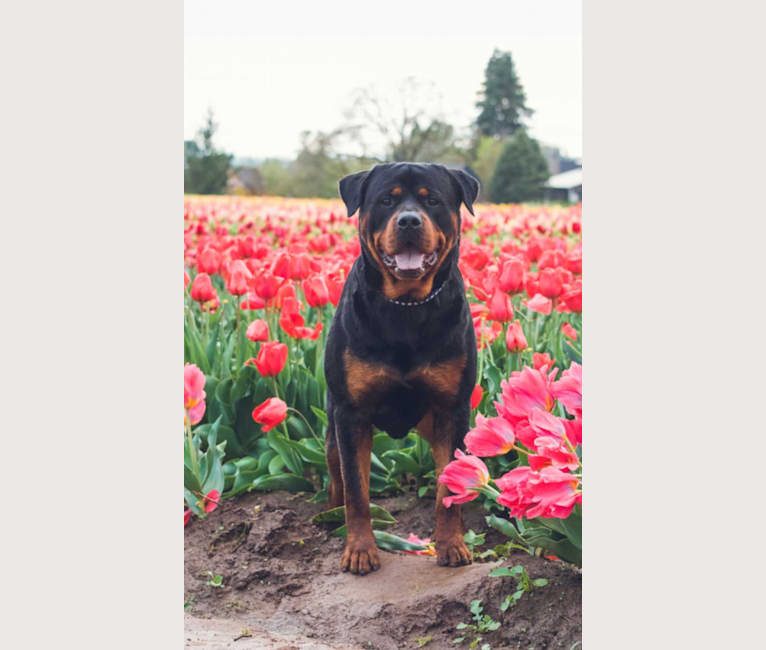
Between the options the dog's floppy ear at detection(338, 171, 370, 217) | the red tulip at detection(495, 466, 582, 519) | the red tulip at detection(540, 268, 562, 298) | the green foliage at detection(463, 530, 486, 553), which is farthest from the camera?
the red tulip at detection(540, 268, 562, 298)

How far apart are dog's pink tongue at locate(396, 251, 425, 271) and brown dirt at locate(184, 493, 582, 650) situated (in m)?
1.01

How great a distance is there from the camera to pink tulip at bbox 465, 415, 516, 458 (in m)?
2.63

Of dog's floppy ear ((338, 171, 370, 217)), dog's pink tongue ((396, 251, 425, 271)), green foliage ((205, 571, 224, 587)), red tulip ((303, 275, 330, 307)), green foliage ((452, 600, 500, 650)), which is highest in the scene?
dog's floppy ear ((338, 171, 370, 217))

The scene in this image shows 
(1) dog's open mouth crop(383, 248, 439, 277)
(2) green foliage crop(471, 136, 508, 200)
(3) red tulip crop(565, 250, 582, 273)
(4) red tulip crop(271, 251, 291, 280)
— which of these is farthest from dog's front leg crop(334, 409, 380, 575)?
(3) red tulip crop(565, 250, 582, 273)

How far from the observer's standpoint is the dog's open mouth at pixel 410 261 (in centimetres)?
293

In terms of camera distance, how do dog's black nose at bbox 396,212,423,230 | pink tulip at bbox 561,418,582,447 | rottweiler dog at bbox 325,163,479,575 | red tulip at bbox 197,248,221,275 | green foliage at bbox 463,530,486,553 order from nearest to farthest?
pink tulip at bbox 561,418,582,447 → dog's black nose at bbox 396,212,423,230 → rottweiler dog at bbox 325,163,479,575 → green foliage at bbox 463,530,486,553 → red tulip at bbox 197,248,221,275

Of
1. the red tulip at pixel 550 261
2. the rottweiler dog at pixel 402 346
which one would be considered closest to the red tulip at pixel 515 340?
the rottweiler dog at pixel 402 346

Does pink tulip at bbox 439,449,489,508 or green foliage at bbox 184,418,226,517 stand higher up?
pink tulip at bbox 439,449,489,508

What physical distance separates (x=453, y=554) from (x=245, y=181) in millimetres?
2085

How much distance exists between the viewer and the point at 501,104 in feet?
A: 11.1

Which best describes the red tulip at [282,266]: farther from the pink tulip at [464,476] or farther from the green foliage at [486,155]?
the pink tulip at [464,476]

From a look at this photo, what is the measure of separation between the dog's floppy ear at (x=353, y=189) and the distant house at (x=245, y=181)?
931 mm

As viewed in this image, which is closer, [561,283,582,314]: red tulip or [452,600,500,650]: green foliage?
[452,600,500,650]: green foliage

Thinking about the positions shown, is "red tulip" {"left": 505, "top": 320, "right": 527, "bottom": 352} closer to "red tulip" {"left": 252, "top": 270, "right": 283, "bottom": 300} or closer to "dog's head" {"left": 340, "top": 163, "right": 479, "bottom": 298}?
"dog's head" {"left": 340, "top": 163, "right": 479, "bottom": 298}
